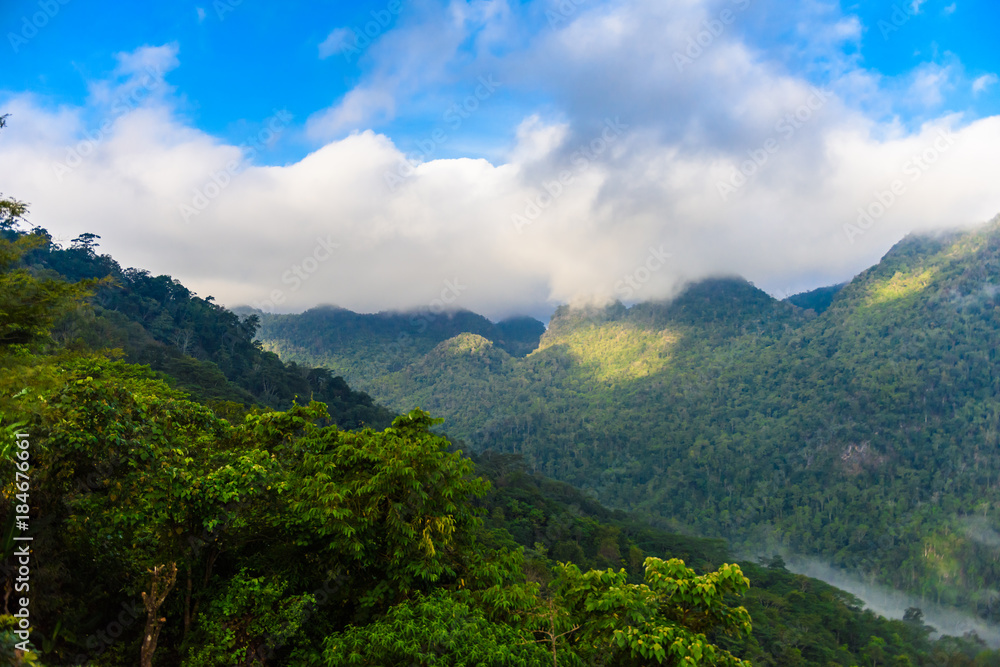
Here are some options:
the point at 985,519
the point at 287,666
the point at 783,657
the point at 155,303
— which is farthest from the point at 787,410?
the point at 287,666

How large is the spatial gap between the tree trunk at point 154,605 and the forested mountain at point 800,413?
3490 inches

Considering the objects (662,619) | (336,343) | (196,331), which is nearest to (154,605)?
(662,619)

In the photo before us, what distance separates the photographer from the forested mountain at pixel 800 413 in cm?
8350

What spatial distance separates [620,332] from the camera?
6732 inches

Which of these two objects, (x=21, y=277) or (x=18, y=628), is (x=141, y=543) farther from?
(x=21, y=277)

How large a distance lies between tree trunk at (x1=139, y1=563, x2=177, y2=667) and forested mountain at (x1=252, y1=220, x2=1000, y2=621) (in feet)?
291

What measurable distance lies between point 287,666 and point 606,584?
4209mm

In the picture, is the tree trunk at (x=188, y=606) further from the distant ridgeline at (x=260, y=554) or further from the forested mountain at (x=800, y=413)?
the forested mountain at (x=800, y=413)

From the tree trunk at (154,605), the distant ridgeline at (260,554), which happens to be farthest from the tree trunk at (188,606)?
the tree trunk at (154,605)

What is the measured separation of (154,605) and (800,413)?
129 meters

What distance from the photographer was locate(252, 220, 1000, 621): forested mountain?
274 feet

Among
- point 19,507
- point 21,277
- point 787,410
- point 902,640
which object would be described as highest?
point 21,277

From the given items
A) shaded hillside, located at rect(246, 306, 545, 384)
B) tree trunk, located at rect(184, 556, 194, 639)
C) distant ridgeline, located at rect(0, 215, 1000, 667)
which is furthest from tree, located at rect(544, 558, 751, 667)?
shaded hillside, located at rect(246, 306, 545, 384)

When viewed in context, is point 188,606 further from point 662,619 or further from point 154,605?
point 662,619
